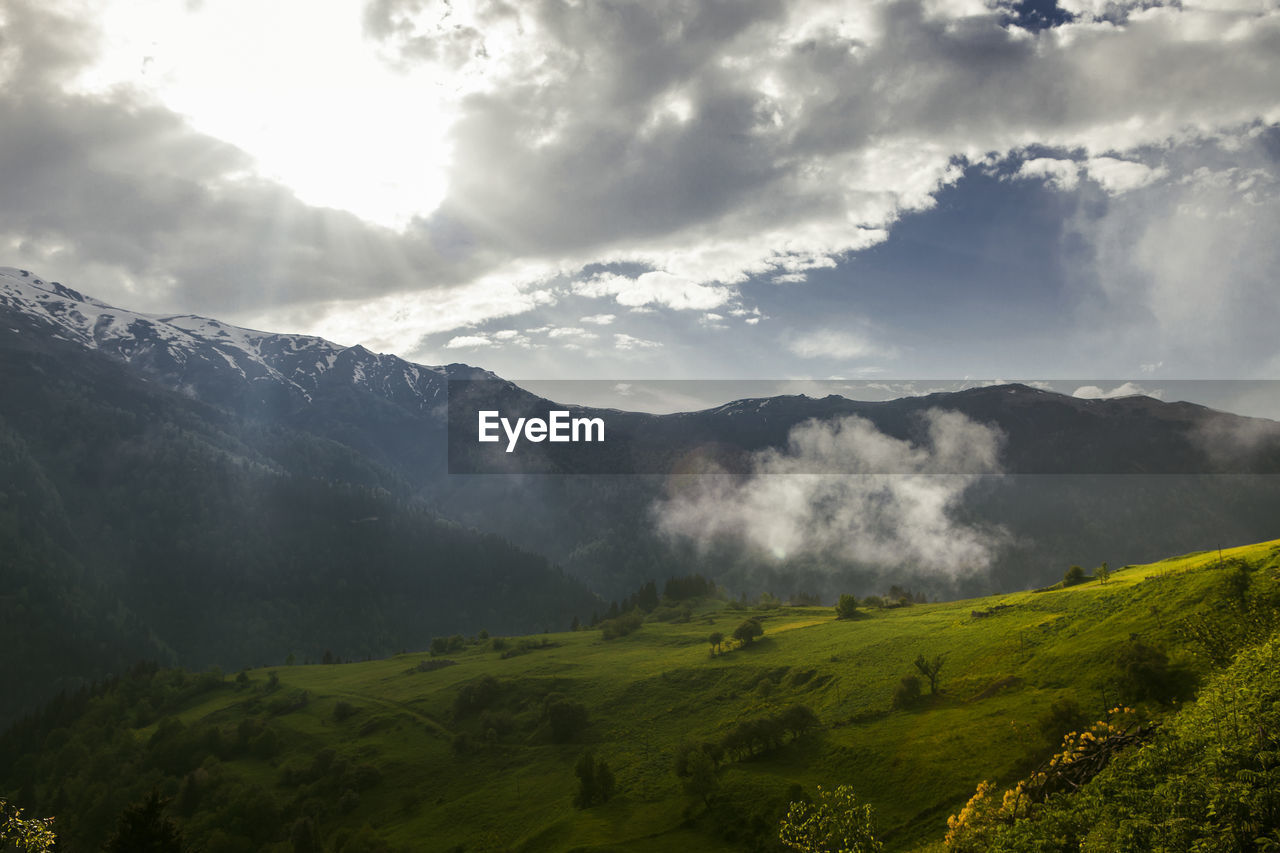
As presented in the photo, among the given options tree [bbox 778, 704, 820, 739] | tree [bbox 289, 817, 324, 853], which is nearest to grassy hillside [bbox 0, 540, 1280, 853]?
tree [bbox 289, 817, 324, 853]

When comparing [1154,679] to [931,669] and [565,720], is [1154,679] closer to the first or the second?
[931,669]

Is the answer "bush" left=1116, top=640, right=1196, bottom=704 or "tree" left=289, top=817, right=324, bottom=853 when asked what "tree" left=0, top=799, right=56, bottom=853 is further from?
"tree" left=289, top=817, right=324, bottom=853

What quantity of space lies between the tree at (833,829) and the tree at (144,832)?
50.9 metres

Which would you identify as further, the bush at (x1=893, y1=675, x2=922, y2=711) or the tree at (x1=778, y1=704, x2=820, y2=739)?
the tree at (x1=778, y1=704, x2=820, y2=739)

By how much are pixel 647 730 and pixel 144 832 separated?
223ft

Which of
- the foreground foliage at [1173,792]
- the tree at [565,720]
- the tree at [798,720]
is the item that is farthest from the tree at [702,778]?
the tree at [565,720]

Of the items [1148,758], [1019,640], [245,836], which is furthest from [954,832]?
[245,836]

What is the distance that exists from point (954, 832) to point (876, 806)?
21.4 m

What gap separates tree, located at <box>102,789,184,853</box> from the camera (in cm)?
5231

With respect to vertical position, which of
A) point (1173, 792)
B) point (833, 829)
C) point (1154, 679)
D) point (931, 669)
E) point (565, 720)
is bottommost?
point (565, 720)

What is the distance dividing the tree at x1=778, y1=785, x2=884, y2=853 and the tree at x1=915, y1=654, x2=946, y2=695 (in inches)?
896

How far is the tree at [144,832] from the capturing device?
172 ft

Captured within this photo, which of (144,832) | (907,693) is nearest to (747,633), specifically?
(907,693)

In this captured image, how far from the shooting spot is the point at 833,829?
50.0 meters
